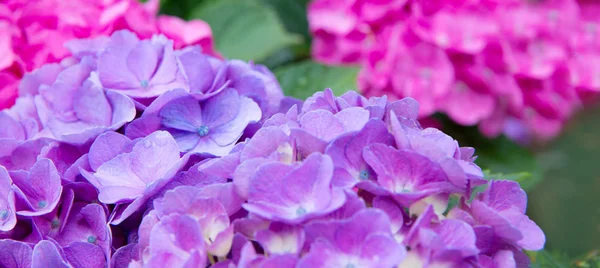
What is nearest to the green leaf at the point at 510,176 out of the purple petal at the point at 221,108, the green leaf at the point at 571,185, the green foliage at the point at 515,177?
the green foliage at the point at 515,177

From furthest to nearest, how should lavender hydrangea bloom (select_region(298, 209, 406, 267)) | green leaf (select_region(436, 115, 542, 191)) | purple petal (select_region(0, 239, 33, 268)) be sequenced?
1. green leaf (select_region(436, 115, 542, 191))
2. purple petal (select_region(0, 239, 33, 268))
3. lavender hydrangea bloom (select_region(298, 209, 406, 267))

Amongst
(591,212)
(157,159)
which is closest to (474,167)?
(157,159)

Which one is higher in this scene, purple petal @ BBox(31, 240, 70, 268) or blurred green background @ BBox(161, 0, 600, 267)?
purple petal @ BBox(31, 240, 70, 268)

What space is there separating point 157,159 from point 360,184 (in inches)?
6.8

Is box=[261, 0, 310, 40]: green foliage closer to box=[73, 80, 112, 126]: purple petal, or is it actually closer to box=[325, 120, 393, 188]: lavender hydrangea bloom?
box=[73, 80, 112, 126]: purple petal

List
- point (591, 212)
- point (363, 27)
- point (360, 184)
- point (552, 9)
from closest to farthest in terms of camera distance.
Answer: point (360, 184), point (363, 27), point (552, 9), point (591, 212)

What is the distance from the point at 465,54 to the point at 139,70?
0.58 metres

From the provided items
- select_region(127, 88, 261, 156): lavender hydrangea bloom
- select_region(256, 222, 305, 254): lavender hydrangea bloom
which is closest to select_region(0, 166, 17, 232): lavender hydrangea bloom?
select_region(127, 88, 261, 156): lavender hydrangea bloom

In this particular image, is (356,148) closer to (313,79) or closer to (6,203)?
(6,203)

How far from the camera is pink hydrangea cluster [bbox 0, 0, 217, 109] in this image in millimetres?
780

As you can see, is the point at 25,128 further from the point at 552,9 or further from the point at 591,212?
the point at 591,212

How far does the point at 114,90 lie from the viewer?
2.08ft

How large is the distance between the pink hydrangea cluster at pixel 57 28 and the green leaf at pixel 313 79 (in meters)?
0.15

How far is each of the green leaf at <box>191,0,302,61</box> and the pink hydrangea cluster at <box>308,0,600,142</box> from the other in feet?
0.30
